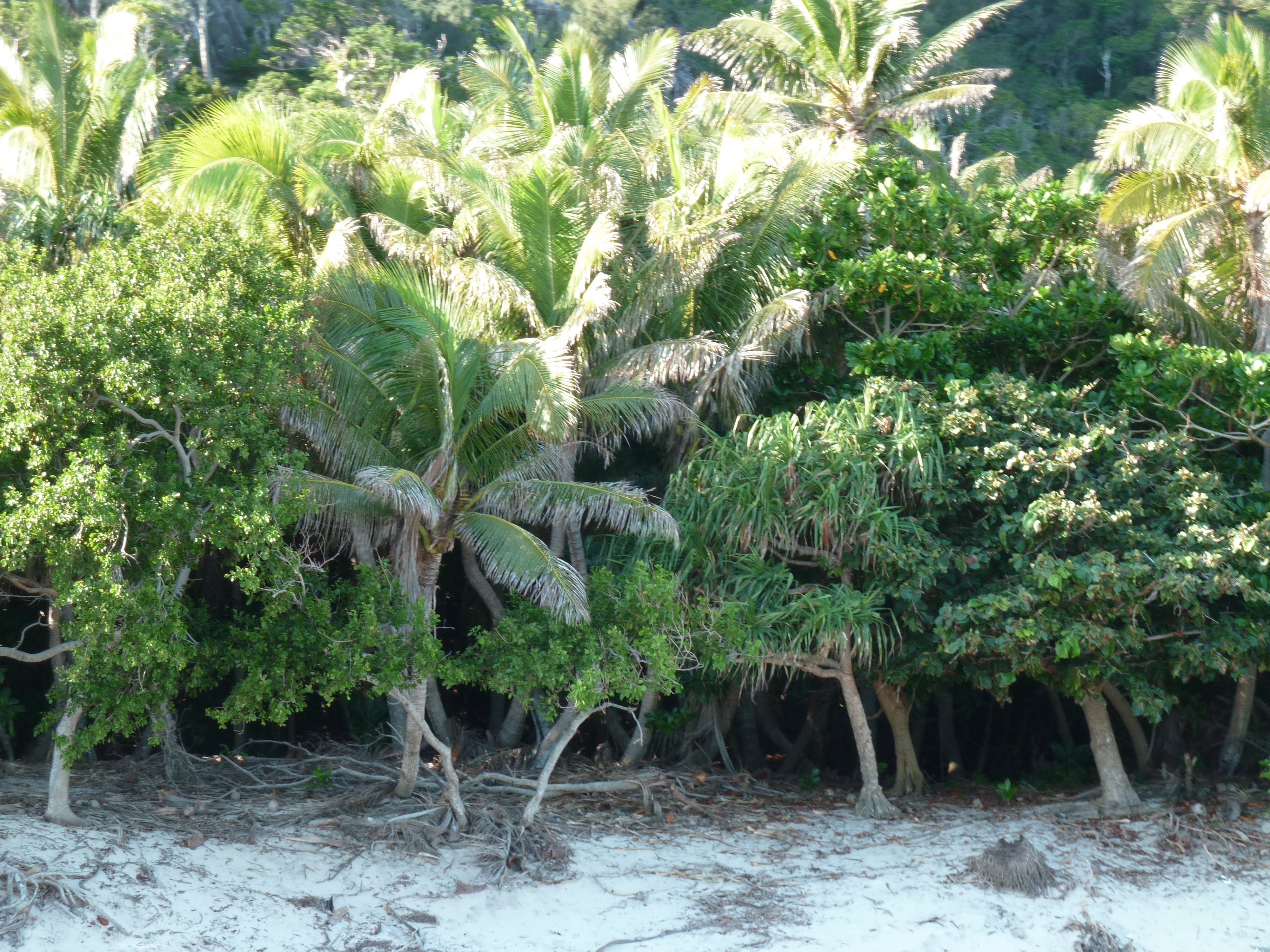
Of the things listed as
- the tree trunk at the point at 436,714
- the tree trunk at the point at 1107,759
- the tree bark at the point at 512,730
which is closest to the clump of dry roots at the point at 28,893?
the tree trunk at the point at 436,714

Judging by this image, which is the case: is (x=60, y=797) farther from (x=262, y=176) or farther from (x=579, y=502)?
(x=262, y=176)

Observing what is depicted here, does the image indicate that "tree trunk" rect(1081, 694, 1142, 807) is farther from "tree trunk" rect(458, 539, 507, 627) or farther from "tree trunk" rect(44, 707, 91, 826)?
"tree trunk" rect(44, 707, 91, 826)

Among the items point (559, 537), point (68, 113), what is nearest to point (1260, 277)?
point (559, 537)

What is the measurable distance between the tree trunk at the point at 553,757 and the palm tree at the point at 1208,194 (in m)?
6.78

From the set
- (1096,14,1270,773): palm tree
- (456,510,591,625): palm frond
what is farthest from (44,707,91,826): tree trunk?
(1096,14,1270,773): palm tree

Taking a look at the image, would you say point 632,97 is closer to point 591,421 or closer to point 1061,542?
point 591,421

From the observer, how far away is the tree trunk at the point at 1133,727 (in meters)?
12.6

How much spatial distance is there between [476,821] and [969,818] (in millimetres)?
5188

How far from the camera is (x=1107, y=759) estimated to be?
11.8m

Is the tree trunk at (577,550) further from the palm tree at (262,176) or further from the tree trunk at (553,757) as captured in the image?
the palm tree at (262,176)

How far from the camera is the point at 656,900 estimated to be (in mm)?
9570

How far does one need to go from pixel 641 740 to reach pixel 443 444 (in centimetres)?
466

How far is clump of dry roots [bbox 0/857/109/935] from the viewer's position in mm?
7801

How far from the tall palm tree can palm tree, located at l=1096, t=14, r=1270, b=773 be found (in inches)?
0.4
